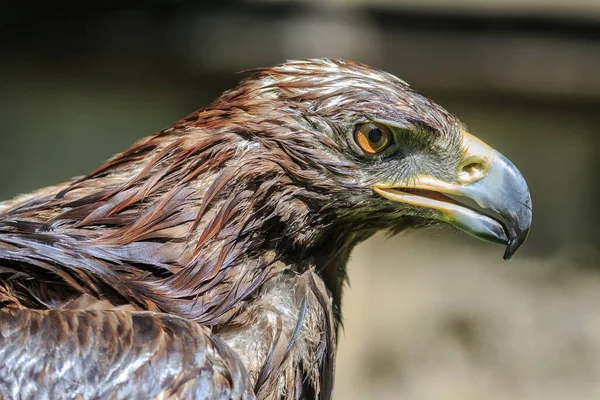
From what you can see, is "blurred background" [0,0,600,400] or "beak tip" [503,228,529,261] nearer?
"beak tip" [503,228,529,261]

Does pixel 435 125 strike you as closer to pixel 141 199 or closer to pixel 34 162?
pixel 141 199

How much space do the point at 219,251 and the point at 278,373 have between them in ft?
1.64

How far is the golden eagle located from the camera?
3035 mm

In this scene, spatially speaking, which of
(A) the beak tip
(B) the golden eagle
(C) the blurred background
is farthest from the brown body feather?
(C) the blurred background

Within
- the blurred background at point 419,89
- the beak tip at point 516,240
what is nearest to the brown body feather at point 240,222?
the beak tip at point 516,240

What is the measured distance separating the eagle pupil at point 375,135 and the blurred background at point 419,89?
450 cm

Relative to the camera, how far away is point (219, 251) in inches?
128

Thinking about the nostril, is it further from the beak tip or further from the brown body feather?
the beak tip

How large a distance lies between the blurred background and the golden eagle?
444 centimetres

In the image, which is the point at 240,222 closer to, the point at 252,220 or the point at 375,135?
the point at 252,220

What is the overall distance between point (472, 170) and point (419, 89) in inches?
183

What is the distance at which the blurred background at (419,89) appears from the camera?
789 cm

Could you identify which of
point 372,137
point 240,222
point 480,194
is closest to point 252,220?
point 240,222

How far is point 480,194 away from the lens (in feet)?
11.4
